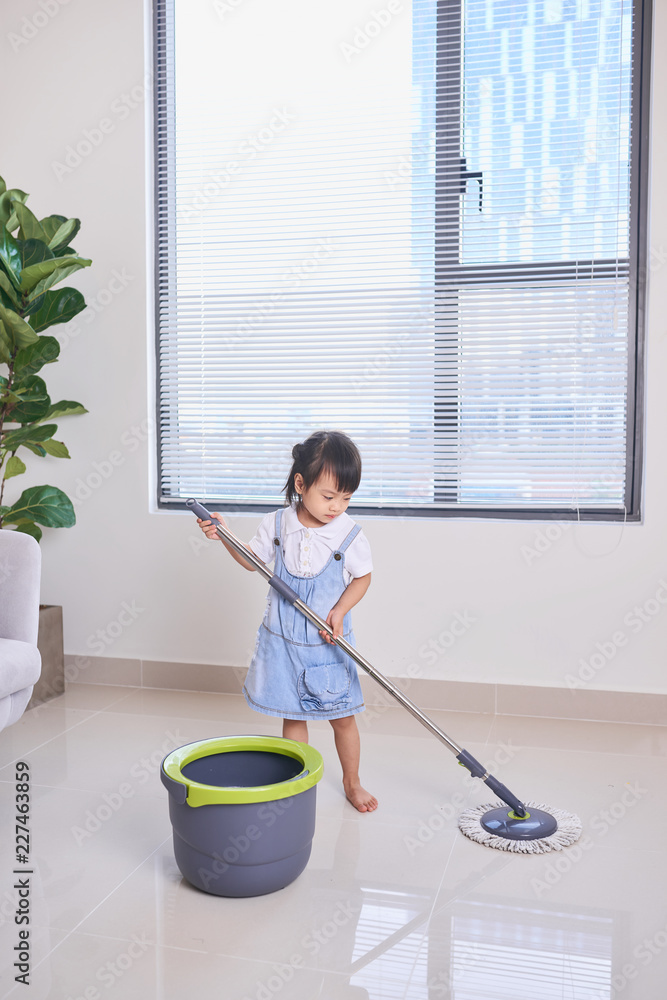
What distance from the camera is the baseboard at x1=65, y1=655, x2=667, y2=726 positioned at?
2.56 meters

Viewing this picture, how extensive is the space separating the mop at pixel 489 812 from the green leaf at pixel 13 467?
1.17 meters

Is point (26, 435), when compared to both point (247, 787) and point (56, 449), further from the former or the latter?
point (247, 787)

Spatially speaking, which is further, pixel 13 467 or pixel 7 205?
pixel 13 467

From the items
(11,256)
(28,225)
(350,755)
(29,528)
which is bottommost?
(350,755)

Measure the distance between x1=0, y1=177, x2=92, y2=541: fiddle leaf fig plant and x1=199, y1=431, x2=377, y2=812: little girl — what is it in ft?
3.39

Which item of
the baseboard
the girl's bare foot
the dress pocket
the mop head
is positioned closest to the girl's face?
the dress pocket

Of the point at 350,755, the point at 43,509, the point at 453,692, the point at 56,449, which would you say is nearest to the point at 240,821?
the point at 350,755

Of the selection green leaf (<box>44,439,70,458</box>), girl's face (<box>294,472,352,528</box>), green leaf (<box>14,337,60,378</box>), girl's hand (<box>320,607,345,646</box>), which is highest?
green leaf (<box>14,337,60,378</box>)

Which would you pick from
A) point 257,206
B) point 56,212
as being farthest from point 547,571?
point 56,212

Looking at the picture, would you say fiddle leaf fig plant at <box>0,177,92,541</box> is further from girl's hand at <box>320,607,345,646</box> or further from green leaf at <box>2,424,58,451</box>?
girl's hand at <box>320,607,345,646</box>

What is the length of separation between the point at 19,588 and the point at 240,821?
84 cm

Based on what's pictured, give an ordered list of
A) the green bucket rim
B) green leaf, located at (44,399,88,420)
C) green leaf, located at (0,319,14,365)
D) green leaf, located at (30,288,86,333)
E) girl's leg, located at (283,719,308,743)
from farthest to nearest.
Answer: green leaf, located at (44,399,88,420)
green leaf, located at (30,288,86,333)
green leaf, located at (0,319,14,365)
girl's leg, located at (283,719,308,743)
the green bucket rim

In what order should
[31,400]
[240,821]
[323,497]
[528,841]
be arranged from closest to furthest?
[240,821] → [528,841] → [323,497] → [31,400]

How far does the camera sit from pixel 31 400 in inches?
105
